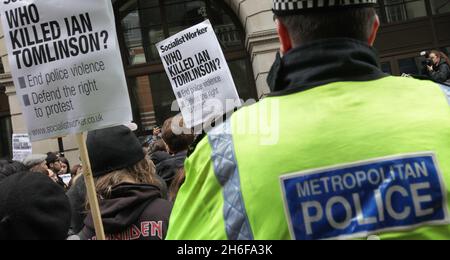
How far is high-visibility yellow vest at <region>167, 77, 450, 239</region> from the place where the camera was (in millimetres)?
1359

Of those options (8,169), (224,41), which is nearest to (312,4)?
(8,169)

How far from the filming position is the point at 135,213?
2.85 metres

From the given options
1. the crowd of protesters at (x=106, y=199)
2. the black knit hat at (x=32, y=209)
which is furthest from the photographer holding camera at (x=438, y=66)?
the black knit hat at (x=32, y=209)

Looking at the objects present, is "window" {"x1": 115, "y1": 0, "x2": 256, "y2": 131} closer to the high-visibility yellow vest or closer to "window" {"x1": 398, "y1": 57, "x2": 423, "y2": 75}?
"window" {"x1": 398, "y1": 57, "x2": 423, "y2": 75}

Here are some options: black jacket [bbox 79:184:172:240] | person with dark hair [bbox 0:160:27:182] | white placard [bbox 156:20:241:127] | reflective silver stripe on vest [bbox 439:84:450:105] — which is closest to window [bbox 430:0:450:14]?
white placard [bbox 156:20:241:127]

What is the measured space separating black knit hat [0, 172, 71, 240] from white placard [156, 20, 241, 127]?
332 centimetres

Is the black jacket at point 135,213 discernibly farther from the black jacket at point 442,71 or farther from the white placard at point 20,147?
the white placard at point 20,147

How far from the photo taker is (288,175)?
138cm

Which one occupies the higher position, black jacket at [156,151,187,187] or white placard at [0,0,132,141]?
white placard at [0,0,132,141]

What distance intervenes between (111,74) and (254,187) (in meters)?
2.08

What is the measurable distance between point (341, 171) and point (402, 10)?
12407mm

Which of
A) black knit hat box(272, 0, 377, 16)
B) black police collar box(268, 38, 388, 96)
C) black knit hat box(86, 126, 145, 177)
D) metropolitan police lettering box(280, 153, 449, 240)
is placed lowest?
metropolitan police lettering box(280, 153, 449, 240)

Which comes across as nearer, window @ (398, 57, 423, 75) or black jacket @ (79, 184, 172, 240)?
black jacket @ (79, 184, 172, 240)

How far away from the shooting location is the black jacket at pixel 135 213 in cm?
283
